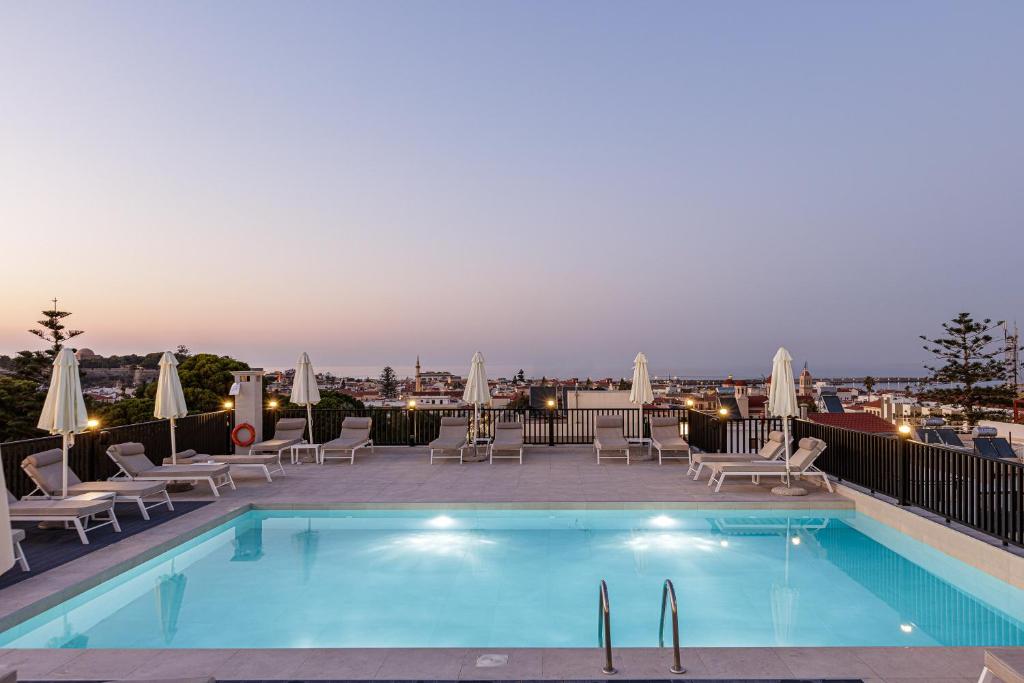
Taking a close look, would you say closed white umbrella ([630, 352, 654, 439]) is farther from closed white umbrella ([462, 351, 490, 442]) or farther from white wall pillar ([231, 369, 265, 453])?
white wall pillar ([231, 369, 265, 453])

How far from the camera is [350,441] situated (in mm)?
11562

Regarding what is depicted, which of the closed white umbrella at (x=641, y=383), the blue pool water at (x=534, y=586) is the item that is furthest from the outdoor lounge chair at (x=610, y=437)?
the blue pool water at (x=534, y=586)

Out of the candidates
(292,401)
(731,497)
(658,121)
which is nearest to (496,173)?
(658,121)

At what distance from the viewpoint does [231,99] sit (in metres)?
12.9

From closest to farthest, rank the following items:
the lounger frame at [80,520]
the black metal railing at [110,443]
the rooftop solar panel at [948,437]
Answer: the lounger frame at [80,520], the black metal railing at [110,443], the rooftop solar panel at [948,437]

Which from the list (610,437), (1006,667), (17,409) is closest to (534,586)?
(1006,667)

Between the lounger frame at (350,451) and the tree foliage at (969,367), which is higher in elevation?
the tree foliage at (969,367)

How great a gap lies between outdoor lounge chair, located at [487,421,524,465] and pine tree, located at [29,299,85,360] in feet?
98.1

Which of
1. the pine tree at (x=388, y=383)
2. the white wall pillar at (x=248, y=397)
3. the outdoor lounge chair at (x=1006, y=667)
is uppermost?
the white wall pillar at (x=248, y=397)

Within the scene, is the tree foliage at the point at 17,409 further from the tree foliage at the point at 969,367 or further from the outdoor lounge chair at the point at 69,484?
the tree foliage at the point at 969,367

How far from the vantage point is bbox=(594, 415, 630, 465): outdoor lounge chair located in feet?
35.8

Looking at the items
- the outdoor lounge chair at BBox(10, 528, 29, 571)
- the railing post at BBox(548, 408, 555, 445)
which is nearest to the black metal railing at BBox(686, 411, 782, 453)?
the railing post at BBox(548, 408, 555, 445)

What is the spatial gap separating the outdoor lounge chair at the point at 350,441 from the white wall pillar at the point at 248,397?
1.66m

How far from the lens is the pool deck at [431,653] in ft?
11.0
